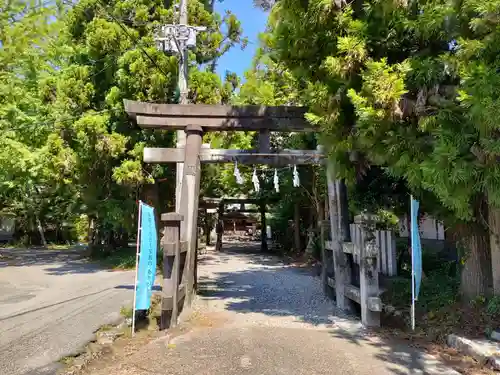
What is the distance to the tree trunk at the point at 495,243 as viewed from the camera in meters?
5.51

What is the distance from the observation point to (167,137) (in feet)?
43.0

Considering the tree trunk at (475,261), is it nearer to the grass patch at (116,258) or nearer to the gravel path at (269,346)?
the gravel path at (269,346)

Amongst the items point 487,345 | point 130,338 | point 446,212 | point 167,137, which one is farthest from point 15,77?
point 487,345

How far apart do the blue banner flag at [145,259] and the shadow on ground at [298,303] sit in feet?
6.85

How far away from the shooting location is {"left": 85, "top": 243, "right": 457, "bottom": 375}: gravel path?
4.65m

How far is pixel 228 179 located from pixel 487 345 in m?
15.4

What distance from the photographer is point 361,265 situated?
668cm

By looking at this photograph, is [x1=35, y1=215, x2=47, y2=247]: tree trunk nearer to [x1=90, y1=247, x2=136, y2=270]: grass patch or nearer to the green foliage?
[x1=90, y1=247, x2=136, y2=270]: grass patch

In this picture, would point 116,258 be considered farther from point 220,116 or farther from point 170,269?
point 170,269

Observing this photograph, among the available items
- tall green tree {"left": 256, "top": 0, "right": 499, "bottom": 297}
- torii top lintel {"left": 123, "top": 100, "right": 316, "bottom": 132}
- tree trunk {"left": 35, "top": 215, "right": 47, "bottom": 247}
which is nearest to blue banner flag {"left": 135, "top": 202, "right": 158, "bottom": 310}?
torii top lintel {"left": 123, "top": 100, "right": 316, "bottom": 132}

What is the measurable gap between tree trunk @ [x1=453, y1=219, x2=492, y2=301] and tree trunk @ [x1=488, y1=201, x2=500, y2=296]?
1.15ft

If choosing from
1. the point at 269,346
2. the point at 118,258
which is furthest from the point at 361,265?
the point at 118,258

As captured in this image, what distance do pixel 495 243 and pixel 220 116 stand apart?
4.94 metres

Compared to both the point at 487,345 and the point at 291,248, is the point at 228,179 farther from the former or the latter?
the point at 487,345
